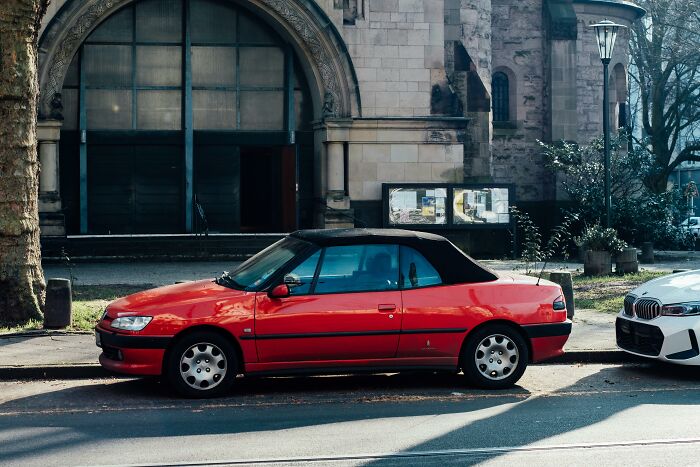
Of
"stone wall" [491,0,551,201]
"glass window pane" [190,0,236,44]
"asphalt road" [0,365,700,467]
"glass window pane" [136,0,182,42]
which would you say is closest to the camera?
"asphalt road" [0,365,700,467]

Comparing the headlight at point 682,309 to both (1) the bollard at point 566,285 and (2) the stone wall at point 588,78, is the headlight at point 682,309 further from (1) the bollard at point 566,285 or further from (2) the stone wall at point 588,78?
(2) the stone wall at point 588,78

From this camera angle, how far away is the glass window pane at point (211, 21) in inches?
1115

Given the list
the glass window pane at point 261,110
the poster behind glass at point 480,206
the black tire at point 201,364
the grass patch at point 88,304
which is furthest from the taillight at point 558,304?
the glass window pane at point 261,110

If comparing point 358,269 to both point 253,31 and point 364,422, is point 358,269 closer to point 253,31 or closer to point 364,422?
point 364,422

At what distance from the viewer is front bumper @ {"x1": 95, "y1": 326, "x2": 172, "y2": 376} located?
32.1 ft

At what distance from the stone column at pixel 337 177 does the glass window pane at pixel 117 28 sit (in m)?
5.63

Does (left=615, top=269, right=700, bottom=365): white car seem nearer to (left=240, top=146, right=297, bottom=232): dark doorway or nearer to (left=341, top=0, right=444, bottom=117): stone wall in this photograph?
(left=341, top=0, right=444, bottom=117): stone wall

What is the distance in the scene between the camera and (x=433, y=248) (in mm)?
10641

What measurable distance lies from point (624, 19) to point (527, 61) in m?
4.81

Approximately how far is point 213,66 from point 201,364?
19462mm

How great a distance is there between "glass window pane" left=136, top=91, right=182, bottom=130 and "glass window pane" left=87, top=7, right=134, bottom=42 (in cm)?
146

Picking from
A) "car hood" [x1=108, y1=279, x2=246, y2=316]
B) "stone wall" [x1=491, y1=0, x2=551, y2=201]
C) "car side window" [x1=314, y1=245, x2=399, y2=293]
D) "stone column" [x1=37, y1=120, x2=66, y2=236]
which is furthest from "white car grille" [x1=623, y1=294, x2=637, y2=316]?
"stone wall" [x1=491, y1=0, x2=551, y2=201]

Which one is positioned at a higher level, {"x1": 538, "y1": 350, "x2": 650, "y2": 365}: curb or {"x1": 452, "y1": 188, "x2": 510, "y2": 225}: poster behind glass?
{"x1": 452, "y1": 188, "x2": 510, "y2": 225}: poster behind glass

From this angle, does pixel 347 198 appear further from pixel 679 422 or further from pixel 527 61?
pixel 679 422
